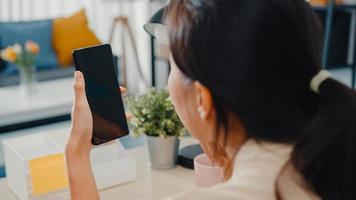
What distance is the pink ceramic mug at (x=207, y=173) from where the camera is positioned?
106 cm

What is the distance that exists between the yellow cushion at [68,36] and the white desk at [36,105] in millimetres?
899

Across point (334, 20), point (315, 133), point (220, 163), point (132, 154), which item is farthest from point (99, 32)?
point (315, 133)

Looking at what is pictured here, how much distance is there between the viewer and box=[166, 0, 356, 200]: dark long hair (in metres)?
0.66

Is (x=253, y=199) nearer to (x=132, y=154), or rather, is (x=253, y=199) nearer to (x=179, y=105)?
(x=179, y=105)

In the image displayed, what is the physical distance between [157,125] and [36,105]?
80.6 inches

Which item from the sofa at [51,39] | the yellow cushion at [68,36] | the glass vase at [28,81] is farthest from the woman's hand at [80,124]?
the yellow cushion at [68,36]

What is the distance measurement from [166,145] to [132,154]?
16 cm

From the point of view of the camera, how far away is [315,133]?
67cm

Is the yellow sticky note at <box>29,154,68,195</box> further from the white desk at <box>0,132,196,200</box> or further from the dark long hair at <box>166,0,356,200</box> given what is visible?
the dark long hair at <box>166,0,356,200</box>

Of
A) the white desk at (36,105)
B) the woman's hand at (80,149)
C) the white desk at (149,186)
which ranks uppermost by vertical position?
the woman's hand at (80,149)

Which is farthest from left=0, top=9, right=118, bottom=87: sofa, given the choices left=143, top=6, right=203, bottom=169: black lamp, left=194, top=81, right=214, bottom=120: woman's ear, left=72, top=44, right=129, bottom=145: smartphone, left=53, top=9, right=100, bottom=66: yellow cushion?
left=194, top=81, right=214, bottom=120: woman's ear

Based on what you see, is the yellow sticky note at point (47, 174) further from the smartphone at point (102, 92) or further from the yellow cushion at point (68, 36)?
the yellow cushion at point (68, 36)

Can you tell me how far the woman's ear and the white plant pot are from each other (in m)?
0.50

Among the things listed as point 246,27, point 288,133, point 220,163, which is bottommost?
point 220,163
